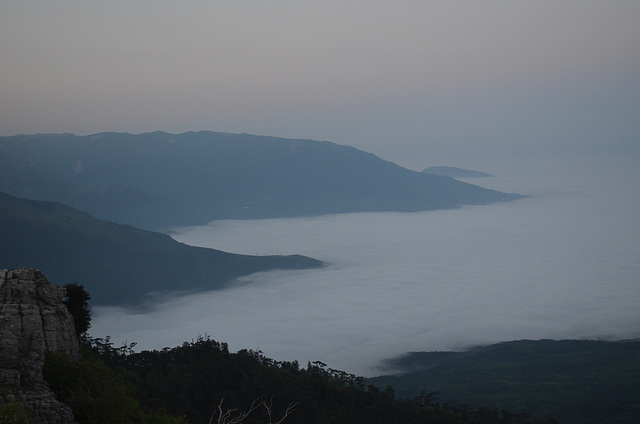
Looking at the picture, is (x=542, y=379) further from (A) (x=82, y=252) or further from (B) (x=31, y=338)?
(A) (x=82, y=252)

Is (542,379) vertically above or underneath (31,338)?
underneath

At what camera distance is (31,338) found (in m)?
22.9

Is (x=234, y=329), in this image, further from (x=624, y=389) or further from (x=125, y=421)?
(x=125, y=421)

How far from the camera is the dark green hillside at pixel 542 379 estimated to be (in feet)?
274

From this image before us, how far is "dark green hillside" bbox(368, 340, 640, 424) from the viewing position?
8350 centimetres

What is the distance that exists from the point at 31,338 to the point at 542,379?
92.6 metres

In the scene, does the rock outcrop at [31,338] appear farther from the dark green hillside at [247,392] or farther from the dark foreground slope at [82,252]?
the dark foreground slope at [82,252]

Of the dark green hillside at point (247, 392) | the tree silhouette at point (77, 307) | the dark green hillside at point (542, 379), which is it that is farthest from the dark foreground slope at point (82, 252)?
the tree silhouette at point (77, 307)

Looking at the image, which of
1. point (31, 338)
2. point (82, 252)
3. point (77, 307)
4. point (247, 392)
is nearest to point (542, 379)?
point (247, 392)

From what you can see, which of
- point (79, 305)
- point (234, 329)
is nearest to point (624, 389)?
point (79, 305)

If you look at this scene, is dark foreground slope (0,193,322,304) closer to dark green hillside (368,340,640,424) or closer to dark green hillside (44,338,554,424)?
dark green hillside (368,340,640,424)

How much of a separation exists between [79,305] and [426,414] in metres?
36.7

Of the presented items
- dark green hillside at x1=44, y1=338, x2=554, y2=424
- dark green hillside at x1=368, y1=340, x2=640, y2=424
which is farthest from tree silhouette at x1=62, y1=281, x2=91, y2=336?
dark green hillside at x1=368, y1=340, x2=640, y2=424

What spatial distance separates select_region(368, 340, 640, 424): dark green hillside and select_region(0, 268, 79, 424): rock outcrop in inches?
2839
